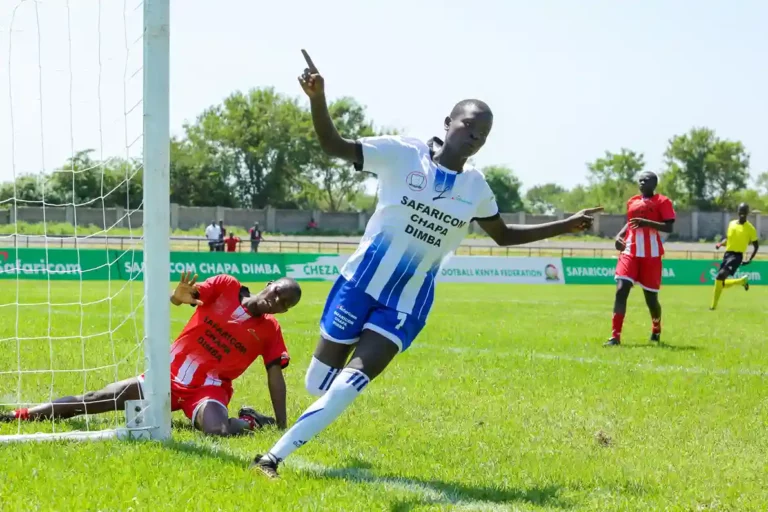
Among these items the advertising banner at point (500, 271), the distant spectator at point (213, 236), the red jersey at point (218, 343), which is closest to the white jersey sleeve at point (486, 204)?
the red jersey at point (218, 343)

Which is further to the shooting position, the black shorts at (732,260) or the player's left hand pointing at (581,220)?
the black shorts at (732,260)

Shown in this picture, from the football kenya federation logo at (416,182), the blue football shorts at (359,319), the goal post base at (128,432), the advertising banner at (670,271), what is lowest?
the advertising banner at (670,271)

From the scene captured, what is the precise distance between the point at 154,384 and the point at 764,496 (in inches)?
139

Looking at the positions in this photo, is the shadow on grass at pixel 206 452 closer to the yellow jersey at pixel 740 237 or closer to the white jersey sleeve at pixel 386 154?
the white jersey sleeve at pixel 386 154

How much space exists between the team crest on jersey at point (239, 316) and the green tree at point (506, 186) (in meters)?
108

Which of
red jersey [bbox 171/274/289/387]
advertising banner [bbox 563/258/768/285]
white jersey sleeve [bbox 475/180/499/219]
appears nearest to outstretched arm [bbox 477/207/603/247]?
white jersey sleeve [bbox 475/180/499/219]

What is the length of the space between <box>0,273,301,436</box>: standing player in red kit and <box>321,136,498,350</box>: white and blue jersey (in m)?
1.03

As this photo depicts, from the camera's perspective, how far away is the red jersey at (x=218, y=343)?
6.25 meters

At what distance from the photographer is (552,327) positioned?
14625 mm

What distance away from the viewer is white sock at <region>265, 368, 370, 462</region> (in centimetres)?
467

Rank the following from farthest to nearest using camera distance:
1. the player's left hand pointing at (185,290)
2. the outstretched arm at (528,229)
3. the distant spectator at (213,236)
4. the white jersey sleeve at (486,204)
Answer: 1. the distant spectator at (213,236)
2. the player's left hand pointing at (185,290)
3. the outstretched arm at (528,229)
4. the white jersey sleeve at (486,204)

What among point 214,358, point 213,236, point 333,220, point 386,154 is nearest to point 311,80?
point 386,154

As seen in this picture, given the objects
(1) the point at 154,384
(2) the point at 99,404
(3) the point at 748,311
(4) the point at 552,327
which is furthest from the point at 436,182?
(3) the point at 748,311

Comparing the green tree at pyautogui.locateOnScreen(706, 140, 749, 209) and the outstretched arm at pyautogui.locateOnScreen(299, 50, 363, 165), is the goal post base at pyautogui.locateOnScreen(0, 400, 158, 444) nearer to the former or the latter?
the outstretched arm at pyautogui.locateOnScreen(299, 50, 363, 165)
